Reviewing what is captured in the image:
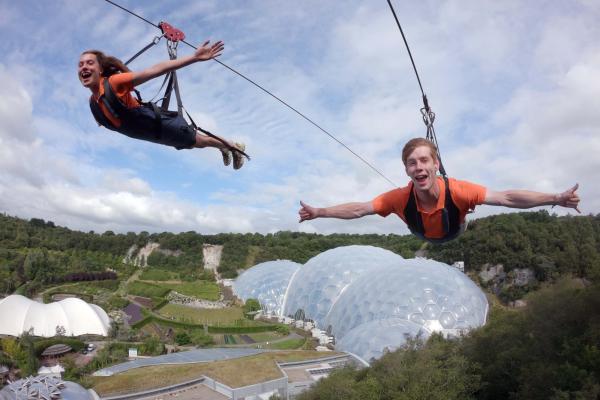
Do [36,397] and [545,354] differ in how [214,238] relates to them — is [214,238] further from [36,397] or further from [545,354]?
[545,354]

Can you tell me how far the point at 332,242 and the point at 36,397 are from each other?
7862 centimetres

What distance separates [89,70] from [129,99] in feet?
1.45

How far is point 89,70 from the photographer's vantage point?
4.13m

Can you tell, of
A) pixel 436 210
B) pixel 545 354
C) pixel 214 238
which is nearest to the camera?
pixel 436 210

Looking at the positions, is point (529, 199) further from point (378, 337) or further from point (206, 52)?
point (378, 337)

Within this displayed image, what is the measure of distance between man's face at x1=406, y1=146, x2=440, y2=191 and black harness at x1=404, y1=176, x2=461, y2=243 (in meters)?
0.35

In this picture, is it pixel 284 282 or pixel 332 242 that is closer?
pixel 284 282

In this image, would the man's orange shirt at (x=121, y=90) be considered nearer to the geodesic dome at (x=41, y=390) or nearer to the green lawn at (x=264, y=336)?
the geodesic dome at (x=41, y=390)

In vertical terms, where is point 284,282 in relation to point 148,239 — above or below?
below

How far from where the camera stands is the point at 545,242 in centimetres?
5506

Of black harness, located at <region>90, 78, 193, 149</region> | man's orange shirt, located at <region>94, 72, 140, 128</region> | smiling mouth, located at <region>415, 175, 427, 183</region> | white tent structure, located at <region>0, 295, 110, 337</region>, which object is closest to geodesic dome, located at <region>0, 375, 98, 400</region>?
black harness, located at <region>90, 78, 193, 149</region>

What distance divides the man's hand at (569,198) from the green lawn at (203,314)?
43.6 m

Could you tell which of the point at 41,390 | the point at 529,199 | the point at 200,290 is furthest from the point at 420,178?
the point at 200,290

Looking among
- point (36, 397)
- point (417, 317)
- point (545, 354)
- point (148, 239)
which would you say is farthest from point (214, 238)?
point (545, 354)
